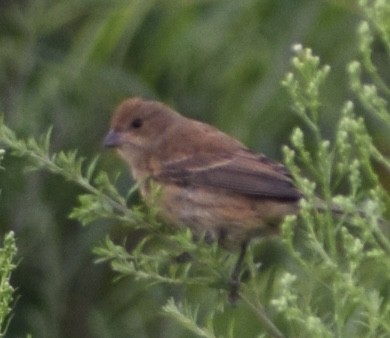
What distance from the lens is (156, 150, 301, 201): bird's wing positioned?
681cm

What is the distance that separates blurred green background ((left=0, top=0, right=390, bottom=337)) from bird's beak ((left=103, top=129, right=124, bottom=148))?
16 centimetres

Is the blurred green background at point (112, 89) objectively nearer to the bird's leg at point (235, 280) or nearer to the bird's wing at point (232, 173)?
the bird's wing at point (232, 173)

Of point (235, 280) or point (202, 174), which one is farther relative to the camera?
point (202, 174)

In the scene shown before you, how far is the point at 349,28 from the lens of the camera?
699 centimetres

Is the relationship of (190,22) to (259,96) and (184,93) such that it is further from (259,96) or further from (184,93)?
(184,93)

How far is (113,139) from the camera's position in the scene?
7.61 metres

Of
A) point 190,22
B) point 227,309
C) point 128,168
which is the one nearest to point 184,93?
point 128,168

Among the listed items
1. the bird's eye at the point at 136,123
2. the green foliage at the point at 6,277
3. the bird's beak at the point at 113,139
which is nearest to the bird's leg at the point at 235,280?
the green foliage at the point at 6,277

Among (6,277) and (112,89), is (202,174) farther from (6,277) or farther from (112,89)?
(6,277)

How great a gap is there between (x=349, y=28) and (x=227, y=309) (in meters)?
1.55

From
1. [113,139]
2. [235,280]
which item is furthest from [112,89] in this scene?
[235,280]

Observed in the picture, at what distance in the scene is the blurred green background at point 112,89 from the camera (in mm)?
6797

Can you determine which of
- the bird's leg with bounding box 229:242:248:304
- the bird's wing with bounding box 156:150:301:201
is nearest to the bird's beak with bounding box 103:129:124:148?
the bird's wing with bounding box 156:150:301:201

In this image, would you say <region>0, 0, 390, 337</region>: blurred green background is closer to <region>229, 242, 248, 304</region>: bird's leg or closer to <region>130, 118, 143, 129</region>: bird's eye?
<region>130, 118, 143, 129</region>: bird's eye
